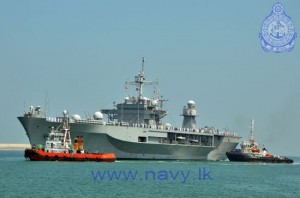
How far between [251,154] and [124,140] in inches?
1044

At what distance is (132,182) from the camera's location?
55.8m

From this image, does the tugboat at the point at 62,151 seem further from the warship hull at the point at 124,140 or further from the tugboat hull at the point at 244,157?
the tugboat hull at the point at 244,157

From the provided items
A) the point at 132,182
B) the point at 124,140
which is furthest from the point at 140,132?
the point at 132,182

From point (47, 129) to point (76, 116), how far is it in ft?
14.6

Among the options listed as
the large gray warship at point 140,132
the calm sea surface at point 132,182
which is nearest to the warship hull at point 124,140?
the large gray warship at point 140,132

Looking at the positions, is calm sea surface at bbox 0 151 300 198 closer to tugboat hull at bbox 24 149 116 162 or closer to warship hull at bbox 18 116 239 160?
tugboat hull at bbox 24 149 116 162

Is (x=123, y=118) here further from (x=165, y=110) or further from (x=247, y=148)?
(x=247, y=148)

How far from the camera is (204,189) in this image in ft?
175

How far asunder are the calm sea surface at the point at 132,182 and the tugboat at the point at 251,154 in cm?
2826

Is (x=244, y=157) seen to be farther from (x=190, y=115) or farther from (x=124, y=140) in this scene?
(x=124, y=140)

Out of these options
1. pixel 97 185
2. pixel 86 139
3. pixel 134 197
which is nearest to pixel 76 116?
pixel 86 139

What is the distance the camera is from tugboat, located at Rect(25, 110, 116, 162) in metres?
76.8

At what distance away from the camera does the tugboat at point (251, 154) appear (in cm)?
10238

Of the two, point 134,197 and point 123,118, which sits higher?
point 123,118
